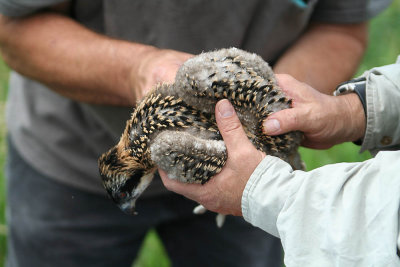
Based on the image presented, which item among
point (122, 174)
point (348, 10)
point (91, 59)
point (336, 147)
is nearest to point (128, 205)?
point (122, 174)

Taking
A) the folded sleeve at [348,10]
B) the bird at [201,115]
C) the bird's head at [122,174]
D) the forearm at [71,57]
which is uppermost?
the folded sleeve at [348,10]

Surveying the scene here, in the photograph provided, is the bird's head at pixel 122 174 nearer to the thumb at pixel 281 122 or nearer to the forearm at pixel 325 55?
the thumb at pixel 281 122

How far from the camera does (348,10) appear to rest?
8.83 feet

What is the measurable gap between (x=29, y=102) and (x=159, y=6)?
1.03 m

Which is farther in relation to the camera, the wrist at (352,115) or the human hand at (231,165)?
the wrist at (352,115)

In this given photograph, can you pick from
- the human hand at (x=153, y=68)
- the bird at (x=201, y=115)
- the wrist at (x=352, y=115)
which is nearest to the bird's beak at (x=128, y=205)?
the bird at (x=201, y=115)

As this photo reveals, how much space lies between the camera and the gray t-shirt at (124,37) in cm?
233

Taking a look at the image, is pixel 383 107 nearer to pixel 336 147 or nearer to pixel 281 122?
pixel 281 122

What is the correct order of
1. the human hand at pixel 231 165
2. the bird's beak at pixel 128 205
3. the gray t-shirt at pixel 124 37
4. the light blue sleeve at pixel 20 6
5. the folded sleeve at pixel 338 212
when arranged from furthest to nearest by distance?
1. the gray t-shirt at pixel 124 37
2. the light blue sleeve at pixel 20 6
3. the bird's beak at pixel 128 205
4. the human hand at pixel 231 165
5. the folded sleeve at pixel 338 212

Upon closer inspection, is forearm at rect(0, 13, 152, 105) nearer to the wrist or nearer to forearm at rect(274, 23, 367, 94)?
forearm at rect(274, 23, 367, 94)

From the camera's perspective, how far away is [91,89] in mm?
2354

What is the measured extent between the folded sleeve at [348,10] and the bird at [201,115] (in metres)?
1.13

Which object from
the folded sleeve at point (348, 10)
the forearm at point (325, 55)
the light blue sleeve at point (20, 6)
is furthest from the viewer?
the folded sleeve at point (348, 10)

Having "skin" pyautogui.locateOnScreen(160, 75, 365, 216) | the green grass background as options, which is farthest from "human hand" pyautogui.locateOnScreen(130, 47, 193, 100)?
the green grass background
